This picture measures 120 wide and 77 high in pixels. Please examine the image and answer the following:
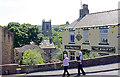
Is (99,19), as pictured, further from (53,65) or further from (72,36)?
(53,65)

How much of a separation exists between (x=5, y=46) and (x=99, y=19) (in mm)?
15293

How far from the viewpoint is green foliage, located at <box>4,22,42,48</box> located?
53656 mm

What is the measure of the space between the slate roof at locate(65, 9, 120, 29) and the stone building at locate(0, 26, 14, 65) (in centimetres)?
1088

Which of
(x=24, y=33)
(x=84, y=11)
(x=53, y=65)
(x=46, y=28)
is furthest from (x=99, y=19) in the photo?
(x=46, y=28)

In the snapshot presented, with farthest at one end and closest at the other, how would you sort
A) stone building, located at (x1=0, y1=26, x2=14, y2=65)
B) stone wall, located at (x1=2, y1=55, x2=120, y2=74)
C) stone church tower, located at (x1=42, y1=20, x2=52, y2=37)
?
stone church tower, located at (x1=42, y1=20, x2=52, y2=37), stone building, located at (x1=0, y1=26, x2=14, y2=65), stone wall, located at (x1=2, y1=55, x2=120, y2=74)

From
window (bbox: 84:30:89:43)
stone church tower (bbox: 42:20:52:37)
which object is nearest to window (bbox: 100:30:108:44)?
window (bbox: 84:30:89:43)

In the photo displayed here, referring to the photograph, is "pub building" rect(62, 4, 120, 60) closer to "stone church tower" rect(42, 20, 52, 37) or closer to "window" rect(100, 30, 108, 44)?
"window" rect(100, 30, 108, 44)

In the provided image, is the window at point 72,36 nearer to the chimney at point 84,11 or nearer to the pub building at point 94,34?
the pub building at point 94,34

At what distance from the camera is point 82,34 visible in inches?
955

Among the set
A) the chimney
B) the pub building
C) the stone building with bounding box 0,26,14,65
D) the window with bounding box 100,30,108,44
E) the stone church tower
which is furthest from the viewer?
the stone church tower

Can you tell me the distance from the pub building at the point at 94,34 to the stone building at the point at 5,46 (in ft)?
31.1

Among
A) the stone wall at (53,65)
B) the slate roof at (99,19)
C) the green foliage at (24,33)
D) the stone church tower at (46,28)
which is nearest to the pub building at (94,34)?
the slate roof at (99,19)

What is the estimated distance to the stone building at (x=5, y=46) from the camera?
88.6 ft

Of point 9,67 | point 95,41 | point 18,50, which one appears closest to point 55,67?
point 9,67
